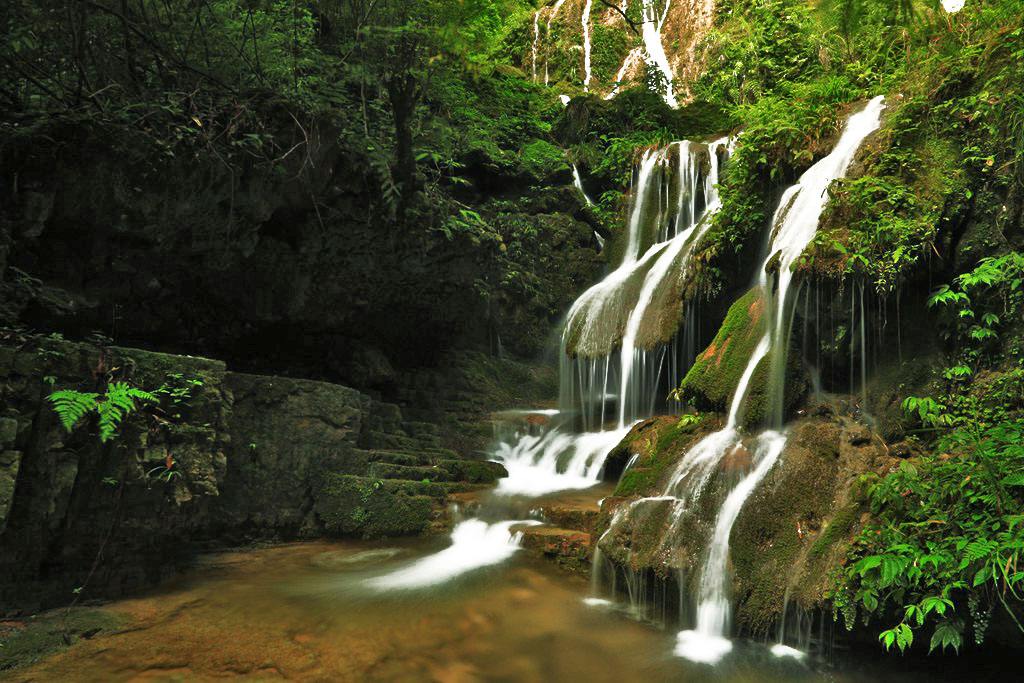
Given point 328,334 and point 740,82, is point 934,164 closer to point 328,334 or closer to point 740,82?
point 328,334

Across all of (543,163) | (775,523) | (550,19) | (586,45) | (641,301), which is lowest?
(775,523)

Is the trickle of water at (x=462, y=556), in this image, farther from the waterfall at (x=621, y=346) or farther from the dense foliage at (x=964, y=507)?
the dense foliage at (x=964, y=507)

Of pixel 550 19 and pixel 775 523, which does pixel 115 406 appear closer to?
pixel 775 523

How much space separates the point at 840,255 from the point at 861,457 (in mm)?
1815

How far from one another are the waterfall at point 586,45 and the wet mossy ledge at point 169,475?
1418cm

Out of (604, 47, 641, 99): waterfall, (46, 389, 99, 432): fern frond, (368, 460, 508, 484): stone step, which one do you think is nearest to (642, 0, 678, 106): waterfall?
(604, 47, 641, 99): waterfall

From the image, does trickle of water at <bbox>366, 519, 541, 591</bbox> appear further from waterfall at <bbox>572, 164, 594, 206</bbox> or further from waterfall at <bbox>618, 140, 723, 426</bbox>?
waterfall at <bbox>572, 164, 594, 206</bbox>

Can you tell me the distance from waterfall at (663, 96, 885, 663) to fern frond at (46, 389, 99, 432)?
14.5 ft

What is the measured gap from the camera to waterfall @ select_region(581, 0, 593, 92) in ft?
57.9

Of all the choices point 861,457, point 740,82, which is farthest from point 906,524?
point 740,82

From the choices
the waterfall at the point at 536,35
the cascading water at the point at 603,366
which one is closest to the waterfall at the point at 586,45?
the waterfall at the point at 536,35

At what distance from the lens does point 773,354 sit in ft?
18.1

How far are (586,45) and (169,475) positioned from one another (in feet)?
57.5

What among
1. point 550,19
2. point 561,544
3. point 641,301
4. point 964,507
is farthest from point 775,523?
point 550,19
